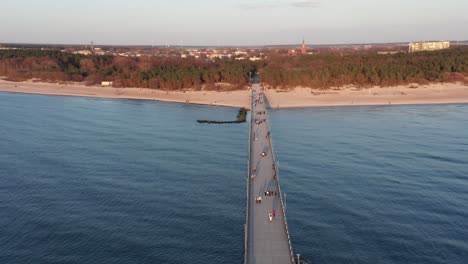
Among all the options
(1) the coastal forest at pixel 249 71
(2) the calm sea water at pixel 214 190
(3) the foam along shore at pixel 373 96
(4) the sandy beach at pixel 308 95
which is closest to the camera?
(2) the calm sea water at pixel 214 190

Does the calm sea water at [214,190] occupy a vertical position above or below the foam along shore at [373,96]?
below

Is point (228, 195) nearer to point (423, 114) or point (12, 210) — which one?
point (12, 210)

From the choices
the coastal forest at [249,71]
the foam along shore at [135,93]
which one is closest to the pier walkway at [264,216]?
the foam along shore at [135,93]

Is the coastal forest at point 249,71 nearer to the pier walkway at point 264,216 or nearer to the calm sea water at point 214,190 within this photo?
the calm sea water at point 214,190

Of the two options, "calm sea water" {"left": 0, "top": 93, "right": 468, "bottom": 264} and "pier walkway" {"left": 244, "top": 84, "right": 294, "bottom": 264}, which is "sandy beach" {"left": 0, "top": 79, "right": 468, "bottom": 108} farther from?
"pier walkway" {"left": 244, "top": 84, "right": 294, "bottom": 264}

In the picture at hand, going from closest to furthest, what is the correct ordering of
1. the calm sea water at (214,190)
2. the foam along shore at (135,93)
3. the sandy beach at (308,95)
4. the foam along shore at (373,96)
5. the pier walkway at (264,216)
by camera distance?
the pier walkway at (264,216)
the calm sea water at (214,190)
the foam along shore at (373,96)
the sandy beach at (308,95)
the foam along shore at (135,93)

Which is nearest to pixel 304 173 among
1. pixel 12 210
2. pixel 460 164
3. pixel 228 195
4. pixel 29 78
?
pixel 228 195

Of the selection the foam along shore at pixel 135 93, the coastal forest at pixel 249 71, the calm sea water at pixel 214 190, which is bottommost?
the calm sea water at pixel 214 190
